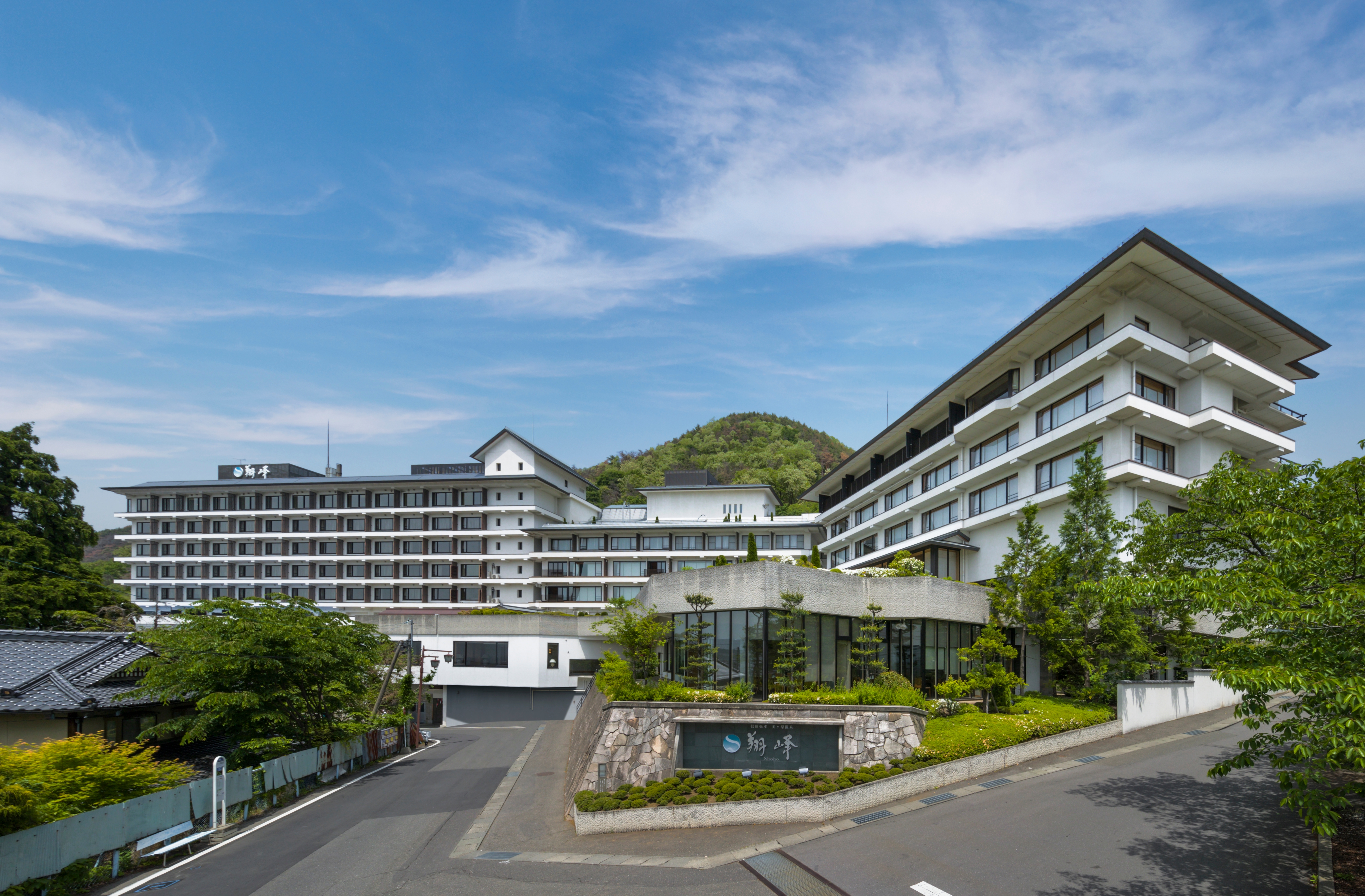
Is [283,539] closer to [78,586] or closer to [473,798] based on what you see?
[78,586]

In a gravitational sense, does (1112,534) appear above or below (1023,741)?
above

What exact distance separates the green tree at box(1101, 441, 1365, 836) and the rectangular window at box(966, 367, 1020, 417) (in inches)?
961

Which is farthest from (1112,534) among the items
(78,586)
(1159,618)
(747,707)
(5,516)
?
(5,516)

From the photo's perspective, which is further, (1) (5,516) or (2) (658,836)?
(1) (5,516)

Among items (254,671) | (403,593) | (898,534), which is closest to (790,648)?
(254,671)

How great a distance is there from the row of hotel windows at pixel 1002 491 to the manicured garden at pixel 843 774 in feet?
43.5

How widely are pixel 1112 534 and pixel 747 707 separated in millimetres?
18757

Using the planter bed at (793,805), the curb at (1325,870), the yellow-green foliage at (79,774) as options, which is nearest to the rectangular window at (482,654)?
the planter bed at (793,805)

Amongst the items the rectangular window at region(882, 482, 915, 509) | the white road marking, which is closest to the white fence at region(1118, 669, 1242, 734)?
the white road marking

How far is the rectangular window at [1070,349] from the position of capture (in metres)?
35.4

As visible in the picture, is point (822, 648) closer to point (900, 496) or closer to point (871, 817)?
point (871, 817)

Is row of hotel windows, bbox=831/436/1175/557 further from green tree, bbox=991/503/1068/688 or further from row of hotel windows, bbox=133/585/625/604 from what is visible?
row of hotel windows, bbox=133/585/625/604

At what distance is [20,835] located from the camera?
14641 millimetres

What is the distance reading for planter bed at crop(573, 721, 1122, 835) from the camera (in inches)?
832
